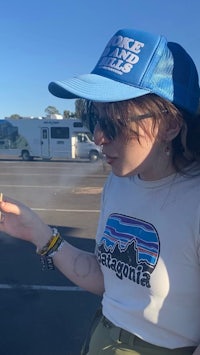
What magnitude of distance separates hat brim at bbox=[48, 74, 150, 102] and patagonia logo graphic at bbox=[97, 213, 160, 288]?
0.42 metres

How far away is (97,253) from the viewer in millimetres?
1712

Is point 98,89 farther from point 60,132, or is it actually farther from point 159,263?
point 60,132

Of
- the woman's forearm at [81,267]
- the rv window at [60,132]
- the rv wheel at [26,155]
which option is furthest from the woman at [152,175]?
the rv wheel at [26,155]

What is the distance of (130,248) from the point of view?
4.81ft

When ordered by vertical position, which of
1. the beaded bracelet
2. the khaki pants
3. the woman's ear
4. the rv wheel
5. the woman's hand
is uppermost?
the woman's ear

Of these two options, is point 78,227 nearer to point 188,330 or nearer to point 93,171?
point 188,330

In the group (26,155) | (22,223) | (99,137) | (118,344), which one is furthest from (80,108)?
(26,155)

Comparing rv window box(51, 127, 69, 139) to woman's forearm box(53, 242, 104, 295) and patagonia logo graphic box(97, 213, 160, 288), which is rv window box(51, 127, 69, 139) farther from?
patagonia logo graphic box(97, 213, 160, 288)

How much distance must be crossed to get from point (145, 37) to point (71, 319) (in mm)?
3536

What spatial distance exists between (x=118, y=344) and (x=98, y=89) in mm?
839

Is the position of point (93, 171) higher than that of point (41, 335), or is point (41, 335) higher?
point (41, 335)

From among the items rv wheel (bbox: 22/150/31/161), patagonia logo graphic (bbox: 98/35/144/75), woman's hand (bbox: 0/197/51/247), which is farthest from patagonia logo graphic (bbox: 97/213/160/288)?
rv wheel (bbox: 22/150/31/161)

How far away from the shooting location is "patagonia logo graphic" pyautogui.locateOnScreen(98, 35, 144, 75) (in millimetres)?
1342

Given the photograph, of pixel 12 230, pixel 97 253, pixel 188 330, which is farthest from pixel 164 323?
pixel 12 230
